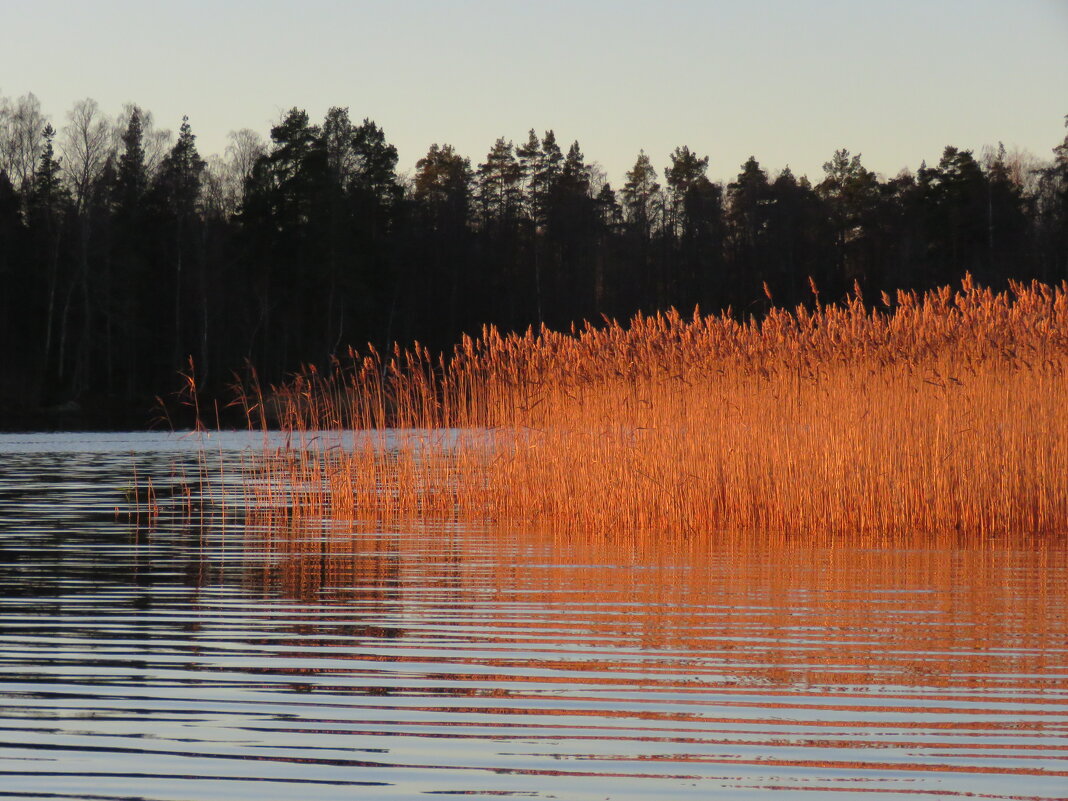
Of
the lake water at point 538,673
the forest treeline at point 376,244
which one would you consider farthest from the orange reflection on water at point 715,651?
the forest treeline at point 376,244

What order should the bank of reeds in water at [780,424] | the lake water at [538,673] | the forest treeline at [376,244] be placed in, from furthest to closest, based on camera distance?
1. the forest treeline at [376,244]
2. the bank of reeds in water at [780,424]
3. the lake water at [538,673]

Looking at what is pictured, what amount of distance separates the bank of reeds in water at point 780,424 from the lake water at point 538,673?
1.16 m

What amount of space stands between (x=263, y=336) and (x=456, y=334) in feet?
27.4

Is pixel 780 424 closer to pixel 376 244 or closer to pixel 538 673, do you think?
pixel 538 673

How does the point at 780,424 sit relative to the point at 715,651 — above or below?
above

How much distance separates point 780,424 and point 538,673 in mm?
6830

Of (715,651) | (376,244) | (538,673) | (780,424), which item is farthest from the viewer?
(376,244)

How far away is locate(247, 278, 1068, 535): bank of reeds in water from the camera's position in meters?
11.3

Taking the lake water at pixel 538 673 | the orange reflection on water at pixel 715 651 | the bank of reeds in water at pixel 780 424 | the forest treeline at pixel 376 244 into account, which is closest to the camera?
the lake water at pixel 538 673

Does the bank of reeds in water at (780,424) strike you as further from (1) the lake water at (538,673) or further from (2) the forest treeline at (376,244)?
(2) the forest treeline at (376,244)

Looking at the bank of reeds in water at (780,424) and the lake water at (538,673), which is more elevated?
the bank of reeds in water at (780,424)

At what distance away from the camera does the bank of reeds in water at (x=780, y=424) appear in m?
11.3

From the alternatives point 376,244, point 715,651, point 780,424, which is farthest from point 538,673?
point 376,244

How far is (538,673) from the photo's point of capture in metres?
5.59
